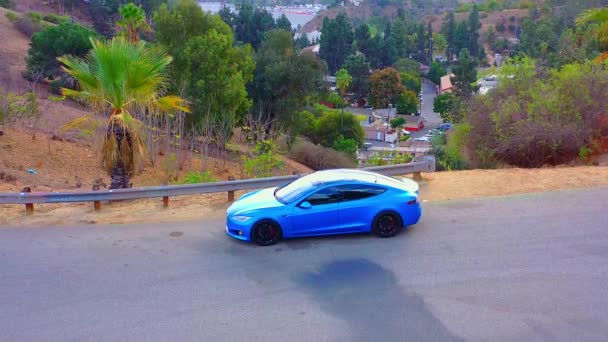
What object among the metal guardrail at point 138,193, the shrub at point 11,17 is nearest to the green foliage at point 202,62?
the metal guardrail at point 138,193

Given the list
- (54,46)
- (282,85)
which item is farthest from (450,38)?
(54,46)

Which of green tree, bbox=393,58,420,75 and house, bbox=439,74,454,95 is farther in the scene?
green tree, bbox=393,58,420,75

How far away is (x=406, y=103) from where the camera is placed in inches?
2968

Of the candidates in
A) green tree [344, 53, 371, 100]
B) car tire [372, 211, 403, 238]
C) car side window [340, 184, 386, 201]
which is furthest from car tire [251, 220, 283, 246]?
green tree [344, 53, 371, 100]

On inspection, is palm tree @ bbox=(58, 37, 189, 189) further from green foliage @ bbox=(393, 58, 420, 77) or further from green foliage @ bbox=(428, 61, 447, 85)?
green foliage @ bbox=(428, 61, 447, 85)

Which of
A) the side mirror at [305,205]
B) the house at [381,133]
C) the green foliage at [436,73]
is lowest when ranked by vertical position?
the house at [381,133]

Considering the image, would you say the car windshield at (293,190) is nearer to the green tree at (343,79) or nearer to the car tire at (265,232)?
the car tire at (265,232)

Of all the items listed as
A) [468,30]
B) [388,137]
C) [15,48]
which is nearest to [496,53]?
[468,30]

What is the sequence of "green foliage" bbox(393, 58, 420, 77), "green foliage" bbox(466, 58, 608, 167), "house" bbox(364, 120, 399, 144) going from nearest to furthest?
"green foliage" bbox(466, 58, 608, 167), "house" bbox(364, 120, 399, 144), "green foliage" bbox(393, 58, 420, 77)

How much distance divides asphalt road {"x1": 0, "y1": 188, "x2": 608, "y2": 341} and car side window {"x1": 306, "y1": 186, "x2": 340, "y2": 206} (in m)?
0.65

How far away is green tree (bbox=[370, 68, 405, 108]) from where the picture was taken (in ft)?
250

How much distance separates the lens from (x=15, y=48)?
152 feet

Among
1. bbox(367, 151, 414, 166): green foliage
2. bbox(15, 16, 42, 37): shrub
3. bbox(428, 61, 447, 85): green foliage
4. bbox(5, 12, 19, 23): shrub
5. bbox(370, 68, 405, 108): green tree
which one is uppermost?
bbox(5, 12, 19, 23): shrub

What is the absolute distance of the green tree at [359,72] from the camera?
7919cm
